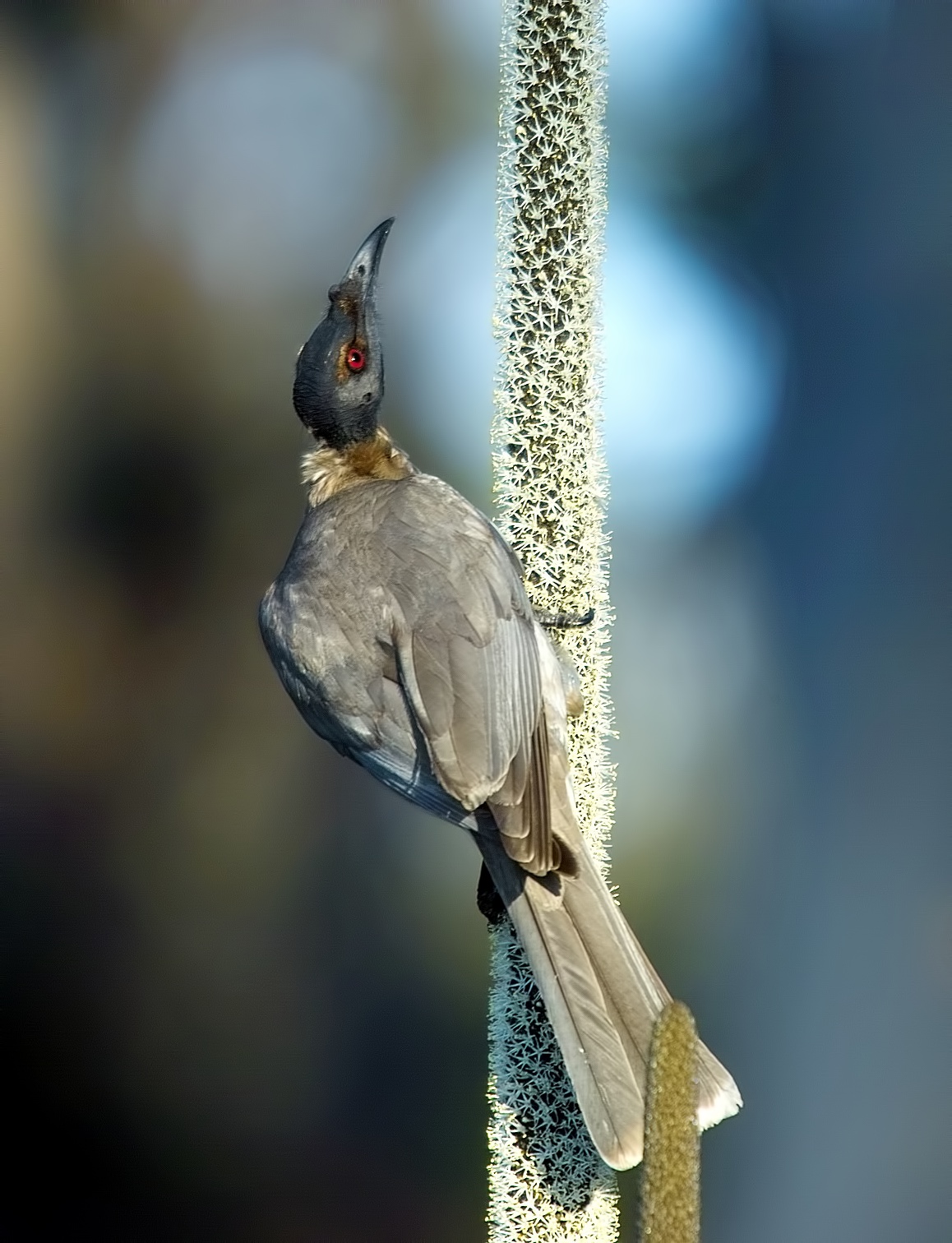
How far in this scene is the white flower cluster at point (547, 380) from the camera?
1367 millimetres

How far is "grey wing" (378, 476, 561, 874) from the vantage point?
142 cm

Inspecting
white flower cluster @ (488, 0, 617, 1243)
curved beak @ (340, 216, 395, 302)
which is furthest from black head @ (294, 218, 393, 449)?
white flower cluster @ (488, 0, 617, 1243)

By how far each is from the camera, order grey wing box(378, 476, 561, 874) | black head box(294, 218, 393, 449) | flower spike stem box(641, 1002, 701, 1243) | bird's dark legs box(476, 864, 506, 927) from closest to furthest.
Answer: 1. flower spike stem box(641, 1002, 701, 1243)
2. grey wing box(378, 476, 561, 874)
3. bird's dark legs box(476, 864, 506, 927)
4. black head box(294, 218, 393, 449)

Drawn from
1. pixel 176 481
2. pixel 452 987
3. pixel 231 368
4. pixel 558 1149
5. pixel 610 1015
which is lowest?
pixel 452 987

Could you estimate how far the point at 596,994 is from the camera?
137 centimetres

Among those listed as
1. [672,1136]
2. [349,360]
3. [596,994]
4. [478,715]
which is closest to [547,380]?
[478,715]

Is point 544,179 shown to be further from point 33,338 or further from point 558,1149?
point 33,338

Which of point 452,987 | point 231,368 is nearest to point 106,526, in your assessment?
point 231,368

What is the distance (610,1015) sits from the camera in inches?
54.4

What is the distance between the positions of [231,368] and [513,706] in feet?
7.02

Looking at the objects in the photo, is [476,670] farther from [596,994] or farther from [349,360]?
[349,360]

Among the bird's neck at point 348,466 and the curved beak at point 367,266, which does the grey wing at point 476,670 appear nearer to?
the bird's neck at point 348,466

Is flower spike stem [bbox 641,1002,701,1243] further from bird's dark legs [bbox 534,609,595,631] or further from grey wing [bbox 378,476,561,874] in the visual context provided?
bird's dark legs [bbox 534,609,595,631]

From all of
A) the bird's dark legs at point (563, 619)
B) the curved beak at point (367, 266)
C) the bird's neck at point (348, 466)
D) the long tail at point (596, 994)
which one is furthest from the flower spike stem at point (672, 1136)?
the curved beak at point (367, 266)
